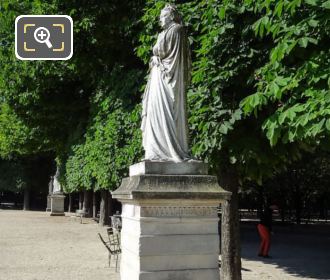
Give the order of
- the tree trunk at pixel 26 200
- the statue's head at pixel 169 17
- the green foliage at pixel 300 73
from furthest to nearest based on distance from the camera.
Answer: the tree trunk at pixel 26 200 → the statue's head at pixel 169 17 → the green foliage at pixel 300 73

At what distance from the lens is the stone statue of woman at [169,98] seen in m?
6.44

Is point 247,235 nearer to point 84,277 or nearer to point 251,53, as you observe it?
point 84,277

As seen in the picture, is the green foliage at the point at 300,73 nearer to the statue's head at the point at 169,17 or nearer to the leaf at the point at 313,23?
the leaf at the point at 313,23

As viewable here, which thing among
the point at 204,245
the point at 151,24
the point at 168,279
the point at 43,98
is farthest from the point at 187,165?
the point at 43,98

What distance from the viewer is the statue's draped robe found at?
6438mm

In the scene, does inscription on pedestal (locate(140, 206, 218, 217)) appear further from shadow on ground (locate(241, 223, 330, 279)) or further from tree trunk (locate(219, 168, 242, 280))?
shadow on ground (locate(241, 223, 330, 279))

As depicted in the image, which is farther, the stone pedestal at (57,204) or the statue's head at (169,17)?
the stone pedestal at (57,204)

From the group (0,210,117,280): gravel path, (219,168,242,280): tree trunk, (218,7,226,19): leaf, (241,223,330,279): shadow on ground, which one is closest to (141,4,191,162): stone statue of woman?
(218,7,226,19): leaf

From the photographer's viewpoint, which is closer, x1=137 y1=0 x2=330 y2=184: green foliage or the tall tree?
the tall tree

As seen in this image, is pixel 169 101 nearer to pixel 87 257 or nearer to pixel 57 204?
pixel 87 257

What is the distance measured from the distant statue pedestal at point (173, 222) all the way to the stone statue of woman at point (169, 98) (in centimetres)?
26

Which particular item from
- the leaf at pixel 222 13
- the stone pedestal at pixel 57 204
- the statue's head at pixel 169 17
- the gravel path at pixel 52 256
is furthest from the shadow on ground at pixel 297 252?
the stone pedestal at pixel 57 204

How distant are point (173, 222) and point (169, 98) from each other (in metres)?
1.60

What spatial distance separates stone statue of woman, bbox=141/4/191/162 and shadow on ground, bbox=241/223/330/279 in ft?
24.7
